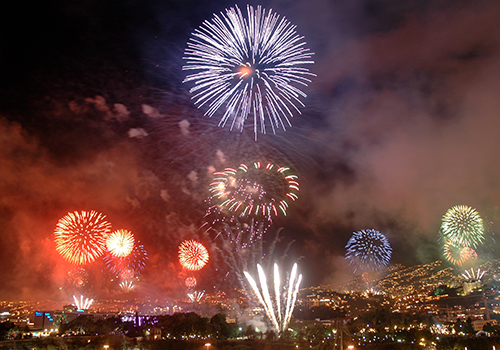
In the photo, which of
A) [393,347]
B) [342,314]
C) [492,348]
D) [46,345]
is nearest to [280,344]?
[393,347]

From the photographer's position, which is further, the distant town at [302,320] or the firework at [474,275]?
the firework at [474,275]

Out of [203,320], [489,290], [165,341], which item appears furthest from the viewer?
[489,290]

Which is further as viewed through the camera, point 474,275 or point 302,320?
point 474,275

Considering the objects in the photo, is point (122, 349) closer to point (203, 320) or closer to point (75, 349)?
point (75, 349)

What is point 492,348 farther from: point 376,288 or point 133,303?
point 376,288

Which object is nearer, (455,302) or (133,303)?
(455,302)

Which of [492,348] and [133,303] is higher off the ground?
[133,303]

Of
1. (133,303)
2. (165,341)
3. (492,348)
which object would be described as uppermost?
(133,303)

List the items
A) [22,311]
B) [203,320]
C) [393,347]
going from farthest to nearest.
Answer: [22,311] → [203,320] → [393,347]

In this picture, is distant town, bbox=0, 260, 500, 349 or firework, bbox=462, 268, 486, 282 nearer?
distant town, bbox=0, 260, 500, 349
